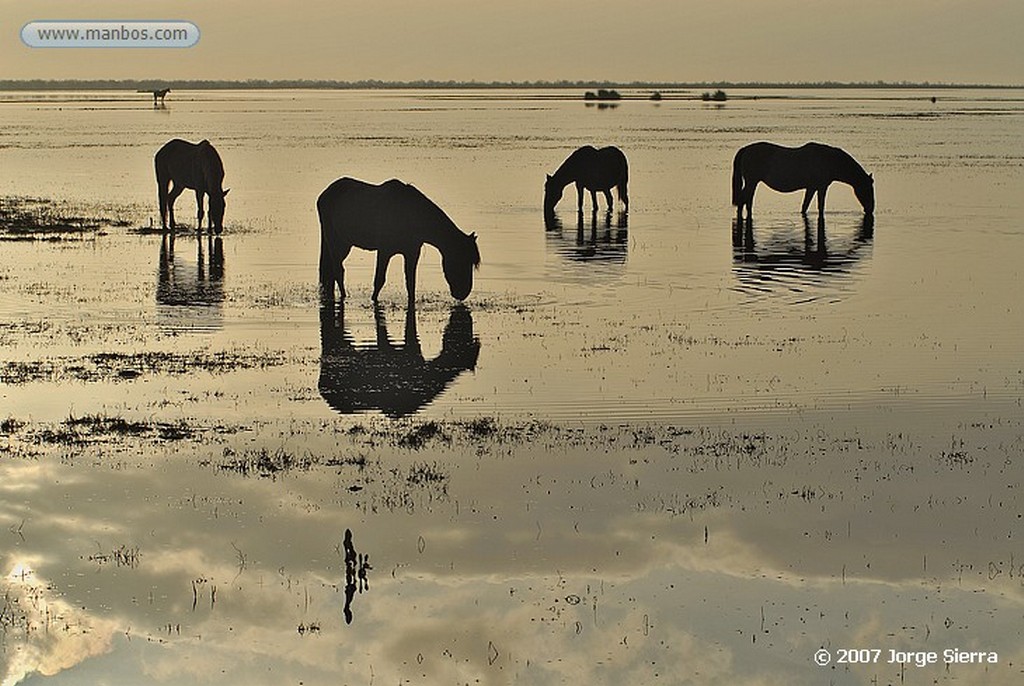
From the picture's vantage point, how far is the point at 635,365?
53.2 ft

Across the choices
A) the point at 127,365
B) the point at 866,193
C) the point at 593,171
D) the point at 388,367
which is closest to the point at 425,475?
the point at 388,367

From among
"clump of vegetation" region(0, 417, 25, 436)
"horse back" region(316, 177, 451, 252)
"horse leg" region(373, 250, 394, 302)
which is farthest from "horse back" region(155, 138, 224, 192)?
"clump of vegetation" region(0, 417, 25, 436)

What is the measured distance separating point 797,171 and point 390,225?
16.5 meters

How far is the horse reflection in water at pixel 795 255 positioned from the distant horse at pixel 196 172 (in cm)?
981

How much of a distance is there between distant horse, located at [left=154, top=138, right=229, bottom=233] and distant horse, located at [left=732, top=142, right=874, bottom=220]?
1112 centimetres

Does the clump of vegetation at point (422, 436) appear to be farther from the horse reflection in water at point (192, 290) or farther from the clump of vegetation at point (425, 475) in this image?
the horse reflection in water at point (192, 290)

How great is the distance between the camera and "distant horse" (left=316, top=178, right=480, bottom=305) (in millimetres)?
19531

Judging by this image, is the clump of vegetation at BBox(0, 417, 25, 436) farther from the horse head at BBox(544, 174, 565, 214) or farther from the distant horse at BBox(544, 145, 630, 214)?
the distant horse at BBox(544, 145, 630, 214)

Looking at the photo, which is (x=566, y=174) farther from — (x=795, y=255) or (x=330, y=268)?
(x=330, y=268)

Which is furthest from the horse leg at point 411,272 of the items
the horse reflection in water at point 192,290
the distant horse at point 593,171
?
the distant horse at point 593,171

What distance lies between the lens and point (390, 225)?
770 inches

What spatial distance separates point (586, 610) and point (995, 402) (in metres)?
6.92

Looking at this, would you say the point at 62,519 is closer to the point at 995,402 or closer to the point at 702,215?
the point at 995,402

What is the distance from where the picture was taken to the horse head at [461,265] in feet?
65.7
